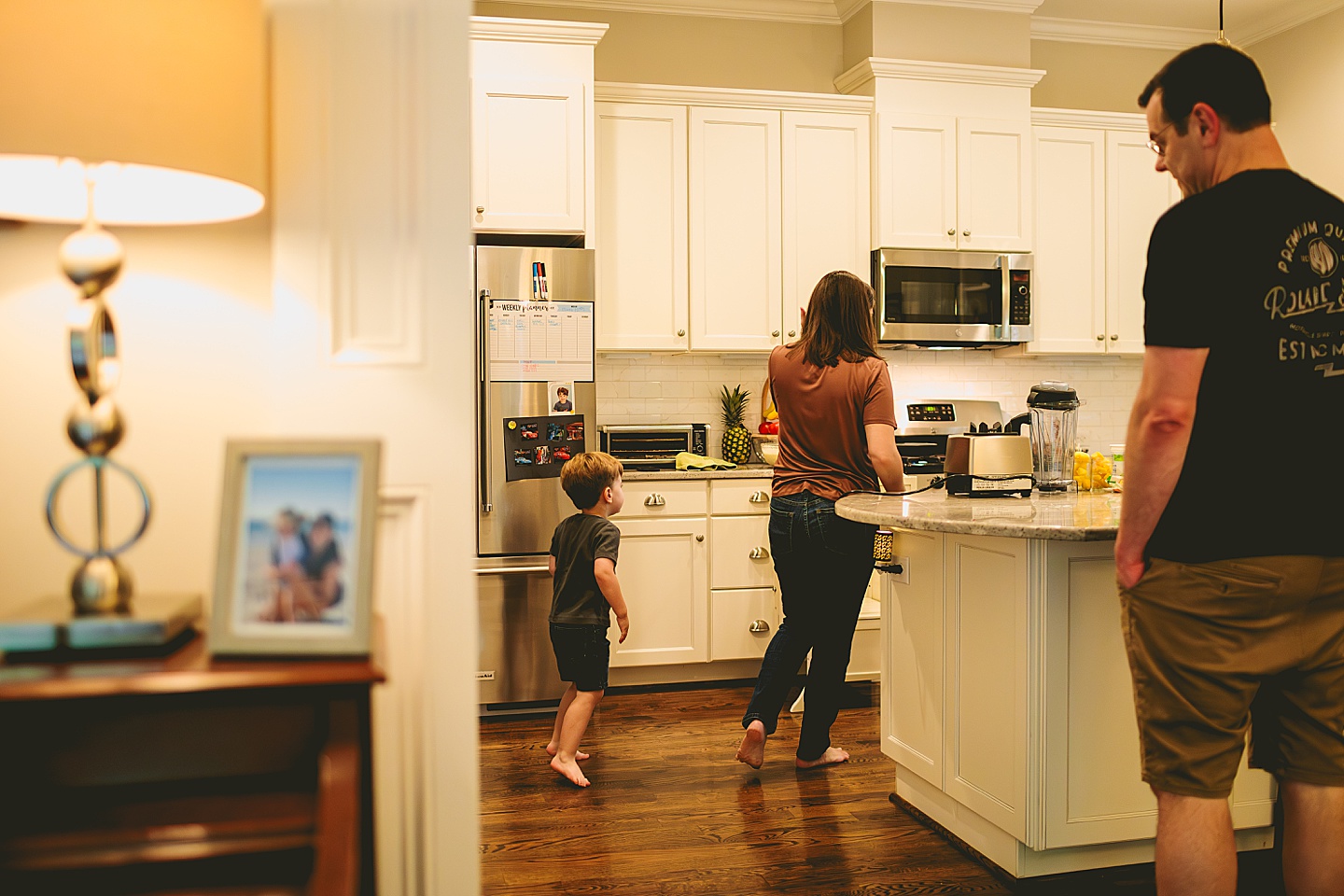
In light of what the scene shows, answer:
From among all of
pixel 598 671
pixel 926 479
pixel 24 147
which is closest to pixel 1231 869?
pixel 598 671

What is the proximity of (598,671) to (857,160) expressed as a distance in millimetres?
2683

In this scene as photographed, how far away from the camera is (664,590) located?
160 inches

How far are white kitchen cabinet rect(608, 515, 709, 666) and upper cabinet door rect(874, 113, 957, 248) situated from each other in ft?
5.40

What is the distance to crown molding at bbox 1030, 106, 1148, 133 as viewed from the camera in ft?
15.5

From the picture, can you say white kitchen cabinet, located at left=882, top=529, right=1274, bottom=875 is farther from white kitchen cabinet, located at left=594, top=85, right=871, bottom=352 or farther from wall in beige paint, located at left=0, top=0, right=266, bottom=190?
white kitchen cabinet, located at left=594, top=85, right=871, bottom=352

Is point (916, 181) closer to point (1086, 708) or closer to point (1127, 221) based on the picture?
point (1127, 221)

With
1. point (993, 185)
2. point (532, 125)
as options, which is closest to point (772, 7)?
point (993, 185)

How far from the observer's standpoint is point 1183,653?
165 centimetres

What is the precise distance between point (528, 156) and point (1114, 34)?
3275mm

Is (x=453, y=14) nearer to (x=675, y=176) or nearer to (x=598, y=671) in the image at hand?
(x=598, y=671)

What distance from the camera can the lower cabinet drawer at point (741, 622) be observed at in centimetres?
412

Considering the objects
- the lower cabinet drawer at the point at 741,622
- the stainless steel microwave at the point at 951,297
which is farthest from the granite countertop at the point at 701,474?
the stainless steel microwave at the point at 951,297

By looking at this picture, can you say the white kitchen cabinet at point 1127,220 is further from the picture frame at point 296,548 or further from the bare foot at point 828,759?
the picture frame at point 296,548

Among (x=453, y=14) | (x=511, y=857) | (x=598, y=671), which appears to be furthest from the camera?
(x=598, y=671)
